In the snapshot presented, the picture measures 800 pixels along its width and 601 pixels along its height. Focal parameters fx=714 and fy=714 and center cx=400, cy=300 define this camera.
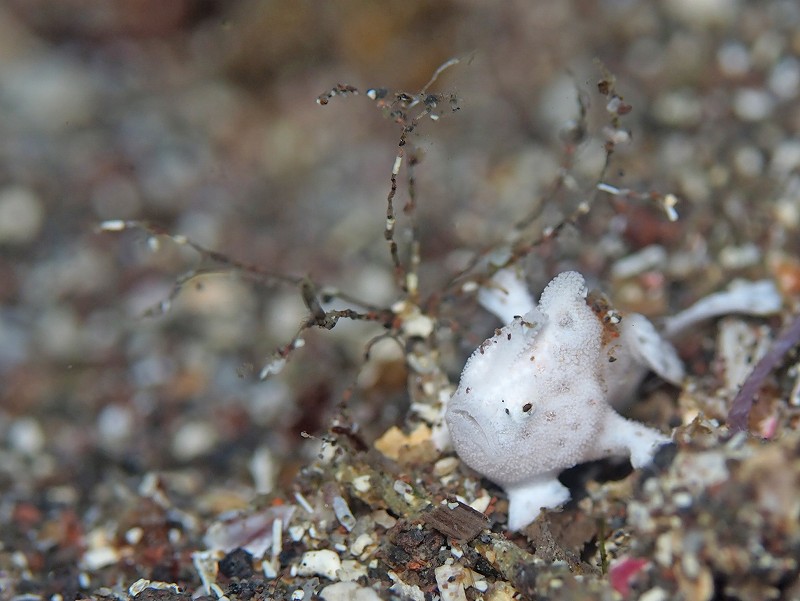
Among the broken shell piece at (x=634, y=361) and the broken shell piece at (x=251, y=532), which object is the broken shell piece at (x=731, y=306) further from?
the broken shell piece at (x=251, y=532)

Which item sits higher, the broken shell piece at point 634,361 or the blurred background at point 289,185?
the broken shell piece at point 634,361

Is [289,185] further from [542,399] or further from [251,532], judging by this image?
[542,399]

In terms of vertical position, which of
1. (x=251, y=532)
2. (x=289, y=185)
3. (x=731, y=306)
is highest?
(x=731, y=306)

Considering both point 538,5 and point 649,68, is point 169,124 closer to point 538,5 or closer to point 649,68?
Result: point 538,5

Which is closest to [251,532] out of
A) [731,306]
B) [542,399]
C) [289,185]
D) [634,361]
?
[542,399]

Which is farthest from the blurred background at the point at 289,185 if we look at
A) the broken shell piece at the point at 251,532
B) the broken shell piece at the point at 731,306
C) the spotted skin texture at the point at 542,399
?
the spotted skin texture at the point at 542,399

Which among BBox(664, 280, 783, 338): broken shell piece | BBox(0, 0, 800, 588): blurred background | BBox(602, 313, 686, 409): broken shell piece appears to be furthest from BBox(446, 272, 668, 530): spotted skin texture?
BBox(664, 280, 783, 338): broken shell piece

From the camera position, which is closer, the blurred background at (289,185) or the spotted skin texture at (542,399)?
the spotted skin texture at (542,399)

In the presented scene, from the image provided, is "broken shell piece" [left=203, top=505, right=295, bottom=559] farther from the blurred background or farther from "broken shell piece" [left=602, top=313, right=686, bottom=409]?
"broken shell piece" [left=602, top=313, right=686, bottom=409]

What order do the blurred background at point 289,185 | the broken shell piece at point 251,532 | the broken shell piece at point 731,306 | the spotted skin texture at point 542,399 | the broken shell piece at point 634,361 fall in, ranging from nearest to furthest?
the spotted skin texture at point 542,399 → the broken shell piece at point 634,361 → the broken shell piece at point 251,532 → the broken shell piece at point 731,306 → the blurred background at point 289,185
